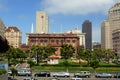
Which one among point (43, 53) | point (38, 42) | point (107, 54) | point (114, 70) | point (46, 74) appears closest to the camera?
point (46, 74)

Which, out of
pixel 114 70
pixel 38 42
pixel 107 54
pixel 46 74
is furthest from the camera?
pixel 38 42

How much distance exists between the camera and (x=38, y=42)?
18250cm

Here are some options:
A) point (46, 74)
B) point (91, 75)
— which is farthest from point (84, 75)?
point (46, 74)

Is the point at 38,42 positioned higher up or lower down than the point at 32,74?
higher up

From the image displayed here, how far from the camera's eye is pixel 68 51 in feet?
438

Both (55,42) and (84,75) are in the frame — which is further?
(55,42)

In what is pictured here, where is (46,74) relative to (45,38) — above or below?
below

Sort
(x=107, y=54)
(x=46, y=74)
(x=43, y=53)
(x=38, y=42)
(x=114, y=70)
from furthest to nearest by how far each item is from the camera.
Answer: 1. (x=38, y=42)
2. (x=107, y=54)
3. (x=43, y=53)
4. (x=114, y=70)
5. (x=46, y=74)

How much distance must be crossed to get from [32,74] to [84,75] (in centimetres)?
1305

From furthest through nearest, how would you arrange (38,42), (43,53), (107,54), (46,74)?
(38,42) → (107,54) → (43,53) → (46,74)

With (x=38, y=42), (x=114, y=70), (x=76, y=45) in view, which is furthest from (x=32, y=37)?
(x=114, y=70)

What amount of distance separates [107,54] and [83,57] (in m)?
40.6

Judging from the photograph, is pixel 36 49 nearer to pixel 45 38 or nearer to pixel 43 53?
pixel 43 53

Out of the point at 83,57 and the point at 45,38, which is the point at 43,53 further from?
the point at 45,38
